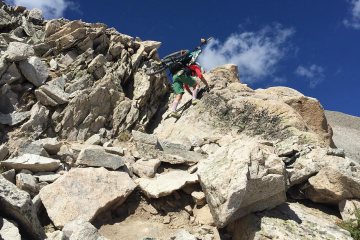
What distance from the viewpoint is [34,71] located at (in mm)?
18562

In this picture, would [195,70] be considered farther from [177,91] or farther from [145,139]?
[145,139]

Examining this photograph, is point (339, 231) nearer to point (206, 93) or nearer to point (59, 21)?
point (206, 93)

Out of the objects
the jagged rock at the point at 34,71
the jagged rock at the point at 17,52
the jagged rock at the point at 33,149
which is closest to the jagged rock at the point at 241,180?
the jagged rock at the point at 33,149

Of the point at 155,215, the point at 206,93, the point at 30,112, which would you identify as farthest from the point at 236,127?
the point at 30,112

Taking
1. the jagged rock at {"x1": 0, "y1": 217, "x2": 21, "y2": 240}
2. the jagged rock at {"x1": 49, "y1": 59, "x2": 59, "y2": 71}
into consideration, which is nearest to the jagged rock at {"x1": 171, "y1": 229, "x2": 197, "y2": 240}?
the jagged rock at {"x1": 0, "y1": 217, "x2": 21, "y2": 240}

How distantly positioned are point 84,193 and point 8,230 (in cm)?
315

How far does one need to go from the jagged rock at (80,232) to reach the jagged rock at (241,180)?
10.8 feet

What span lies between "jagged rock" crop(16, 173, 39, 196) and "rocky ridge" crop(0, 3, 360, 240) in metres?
0.04

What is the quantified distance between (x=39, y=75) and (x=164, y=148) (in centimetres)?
723

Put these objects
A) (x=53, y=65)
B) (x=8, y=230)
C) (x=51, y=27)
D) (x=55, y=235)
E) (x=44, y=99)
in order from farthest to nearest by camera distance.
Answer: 1. (x=51, y=27)
2. (x=53, y=65)
3. (x=44, y=99)
4. (x=55, y=235)
5. (x=8, y=230)

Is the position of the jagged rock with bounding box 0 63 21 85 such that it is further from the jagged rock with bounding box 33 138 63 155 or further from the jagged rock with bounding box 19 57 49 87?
the jagged rock with bounding box 33 138 63 155

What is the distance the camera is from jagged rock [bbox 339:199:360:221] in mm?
12656

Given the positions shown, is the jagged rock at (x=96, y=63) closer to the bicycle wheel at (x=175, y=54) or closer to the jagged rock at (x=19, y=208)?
the bicycle wheel at (x=175, y=54)

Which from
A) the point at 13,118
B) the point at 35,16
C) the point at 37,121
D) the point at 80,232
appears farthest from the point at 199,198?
the point at 35,16
